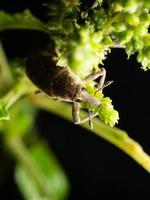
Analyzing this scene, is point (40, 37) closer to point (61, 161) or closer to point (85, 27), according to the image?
point (61, 161)

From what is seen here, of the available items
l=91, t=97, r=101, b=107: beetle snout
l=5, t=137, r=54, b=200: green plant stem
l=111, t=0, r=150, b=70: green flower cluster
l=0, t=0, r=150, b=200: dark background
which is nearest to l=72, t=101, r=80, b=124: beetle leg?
l=91, t=97, r=101, b=107: beetle snout

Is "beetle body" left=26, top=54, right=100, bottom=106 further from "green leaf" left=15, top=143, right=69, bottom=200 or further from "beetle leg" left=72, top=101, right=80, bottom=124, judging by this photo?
"green leaf" left=15, top=143, right=69, bottom=200

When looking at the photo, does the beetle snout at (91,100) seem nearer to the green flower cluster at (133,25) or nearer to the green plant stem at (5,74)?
the green flower cluster at (133,25)

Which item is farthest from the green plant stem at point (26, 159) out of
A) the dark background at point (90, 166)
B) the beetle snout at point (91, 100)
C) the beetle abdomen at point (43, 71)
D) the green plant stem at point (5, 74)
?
the beetle snout at point (91, 100)

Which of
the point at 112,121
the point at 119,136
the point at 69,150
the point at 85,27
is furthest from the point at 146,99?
the point at 85,27

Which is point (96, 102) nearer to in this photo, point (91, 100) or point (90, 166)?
point (91, 100)

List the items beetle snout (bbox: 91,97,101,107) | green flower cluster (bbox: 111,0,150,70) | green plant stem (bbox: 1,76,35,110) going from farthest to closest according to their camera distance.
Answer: green plant stem (bbox: 1,76,35,110) → beetle snout (bbox: 91,97,101,107) → green flower cluster (bbox: 111,0,150,70)
